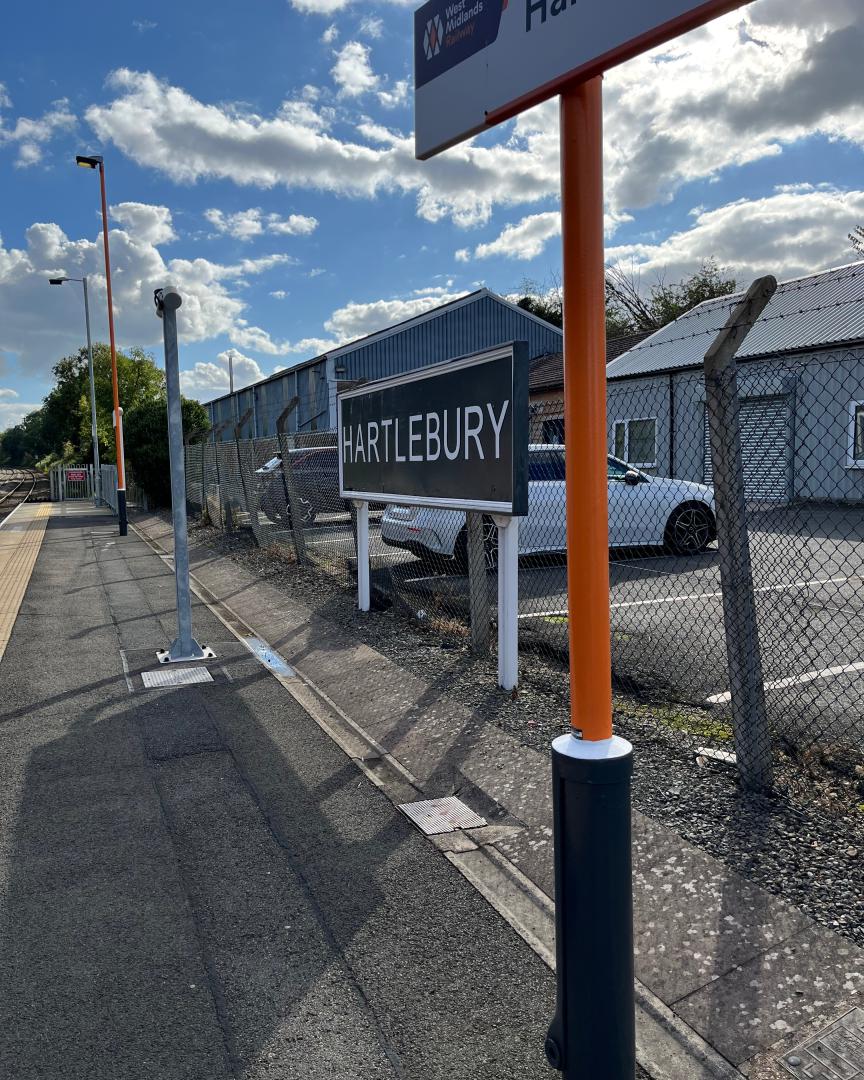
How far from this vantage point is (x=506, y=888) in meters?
3.32

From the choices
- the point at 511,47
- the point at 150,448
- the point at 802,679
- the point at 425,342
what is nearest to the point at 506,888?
the point at 511,47

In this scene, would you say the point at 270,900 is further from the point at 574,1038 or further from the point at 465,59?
the point at 465,59

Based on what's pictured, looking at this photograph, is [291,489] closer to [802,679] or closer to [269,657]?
[269,657]

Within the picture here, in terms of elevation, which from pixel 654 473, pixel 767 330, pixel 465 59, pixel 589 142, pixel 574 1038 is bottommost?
pixel 574 1038

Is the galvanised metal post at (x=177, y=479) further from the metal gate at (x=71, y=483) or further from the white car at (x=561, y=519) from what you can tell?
the metal gate at (x=71, y=483)

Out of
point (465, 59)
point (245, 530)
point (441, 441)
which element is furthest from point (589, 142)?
point (245, 530)

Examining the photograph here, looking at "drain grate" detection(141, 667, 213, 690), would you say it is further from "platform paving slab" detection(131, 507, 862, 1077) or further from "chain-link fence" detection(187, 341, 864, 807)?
"chain-link fence" detection(187, 341, 864, 807)

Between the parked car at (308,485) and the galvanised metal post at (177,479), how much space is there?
23.2 feet

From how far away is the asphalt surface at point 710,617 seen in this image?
5121 mm

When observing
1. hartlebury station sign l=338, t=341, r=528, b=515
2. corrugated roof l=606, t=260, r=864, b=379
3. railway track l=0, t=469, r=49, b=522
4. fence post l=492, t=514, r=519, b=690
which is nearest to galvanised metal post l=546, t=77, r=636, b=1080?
hartlebury station sign l=338, t=341, r=528, b=515

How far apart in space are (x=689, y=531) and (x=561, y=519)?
1780 mm

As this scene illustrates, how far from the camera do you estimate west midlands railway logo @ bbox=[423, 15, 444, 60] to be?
237 centimetres

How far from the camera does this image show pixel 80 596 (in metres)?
10.5

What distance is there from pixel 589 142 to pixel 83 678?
19.2 feet
